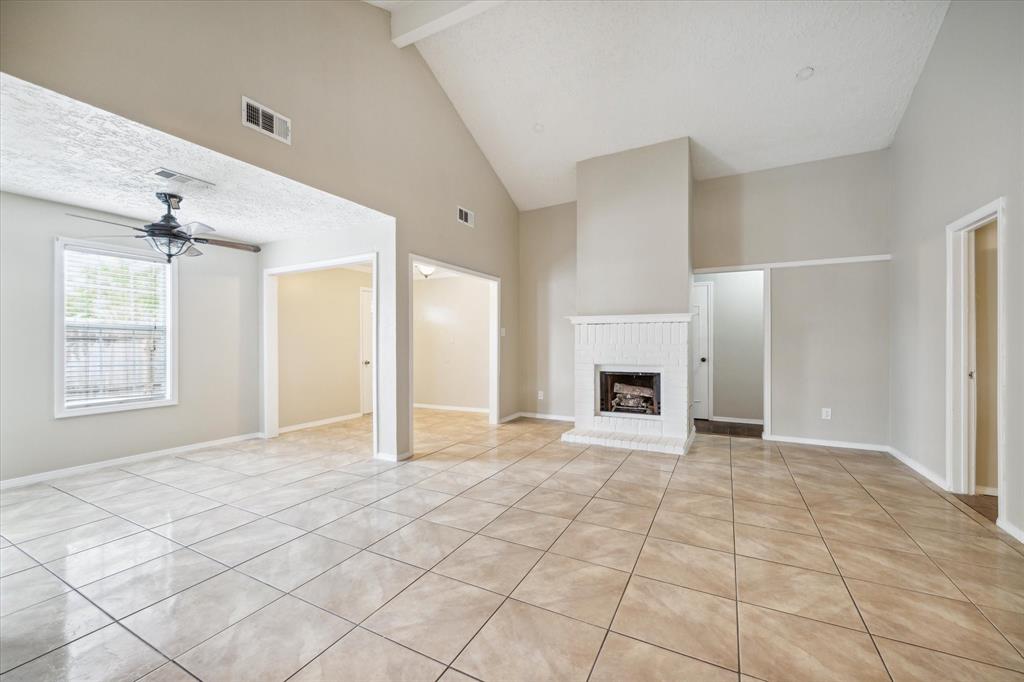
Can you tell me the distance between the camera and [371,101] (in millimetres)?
3871

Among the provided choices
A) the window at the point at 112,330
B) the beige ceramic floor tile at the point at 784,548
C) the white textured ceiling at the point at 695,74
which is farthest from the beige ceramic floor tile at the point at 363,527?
the white textured ceiling at the point at 695,74

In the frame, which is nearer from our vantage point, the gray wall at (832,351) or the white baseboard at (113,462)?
the white baseboard at (113,462)

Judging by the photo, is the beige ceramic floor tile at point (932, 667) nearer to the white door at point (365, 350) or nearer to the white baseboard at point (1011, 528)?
the white baseboard at point (1011, 528)

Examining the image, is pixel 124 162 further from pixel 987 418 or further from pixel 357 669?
pixel 987 418

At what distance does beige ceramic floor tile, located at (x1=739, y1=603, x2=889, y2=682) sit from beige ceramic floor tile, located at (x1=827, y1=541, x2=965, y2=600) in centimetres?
61

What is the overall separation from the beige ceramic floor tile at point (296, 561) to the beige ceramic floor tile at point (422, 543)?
225mm

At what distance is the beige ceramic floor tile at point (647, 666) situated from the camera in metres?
1.48

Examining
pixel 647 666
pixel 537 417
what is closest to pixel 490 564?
pixel 647 666

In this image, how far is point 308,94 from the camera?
10.8 ft

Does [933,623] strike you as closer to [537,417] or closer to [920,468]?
[920,468]

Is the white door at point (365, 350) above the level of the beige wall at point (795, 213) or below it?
below

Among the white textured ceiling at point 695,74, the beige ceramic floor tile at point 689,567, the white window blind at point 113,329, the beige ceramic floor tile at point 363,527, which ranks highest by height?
the white textured ceiling at point 695,74

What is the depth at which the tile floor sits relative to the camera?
5.18 ft

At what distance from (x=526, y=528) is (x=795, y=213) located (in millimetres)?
5002
